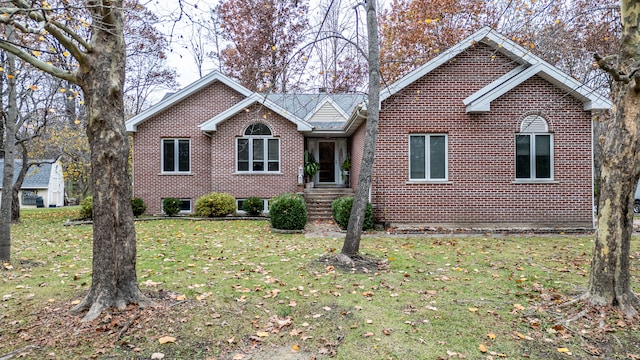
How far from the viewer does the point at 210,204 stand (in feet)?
48.5

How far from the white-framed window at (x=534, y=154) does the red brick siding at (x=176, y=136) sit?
40.9 ft

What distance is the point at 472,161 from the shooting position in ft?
40.0

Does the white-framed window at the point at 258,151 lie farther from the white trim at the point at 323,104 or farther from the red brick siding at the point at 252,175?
the white trim at the point at 323,104

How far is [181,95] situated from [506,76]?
13.2 m

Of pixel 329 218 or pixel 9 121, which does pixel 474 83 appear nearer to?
pixel 329 218

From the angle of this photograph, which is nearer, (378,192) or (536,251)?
(536,251)

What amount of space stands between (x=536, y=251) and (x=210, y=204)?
1143cm

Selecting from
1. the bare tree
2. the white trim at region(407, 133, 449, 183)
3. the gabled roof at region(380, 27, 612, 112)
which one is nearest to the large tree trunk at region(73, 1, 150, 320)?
the bare tree

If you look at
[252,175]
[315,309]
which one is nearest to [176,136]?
[252,175]

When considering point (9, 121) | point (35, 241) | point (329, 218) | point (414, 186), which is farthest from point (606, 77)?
point (35, 241)

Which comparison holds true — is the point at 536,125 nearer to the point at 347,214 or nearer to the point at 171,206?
the point at 347,214

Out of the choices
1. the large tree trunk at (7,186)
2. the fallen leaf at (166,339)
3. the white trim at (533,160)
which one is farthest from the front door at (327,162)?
the fallen leaf at (166,339)

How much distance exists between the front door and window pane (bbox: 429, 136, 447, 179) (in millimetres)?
6860

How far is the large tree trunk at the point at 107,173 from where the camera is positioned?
4520mm
